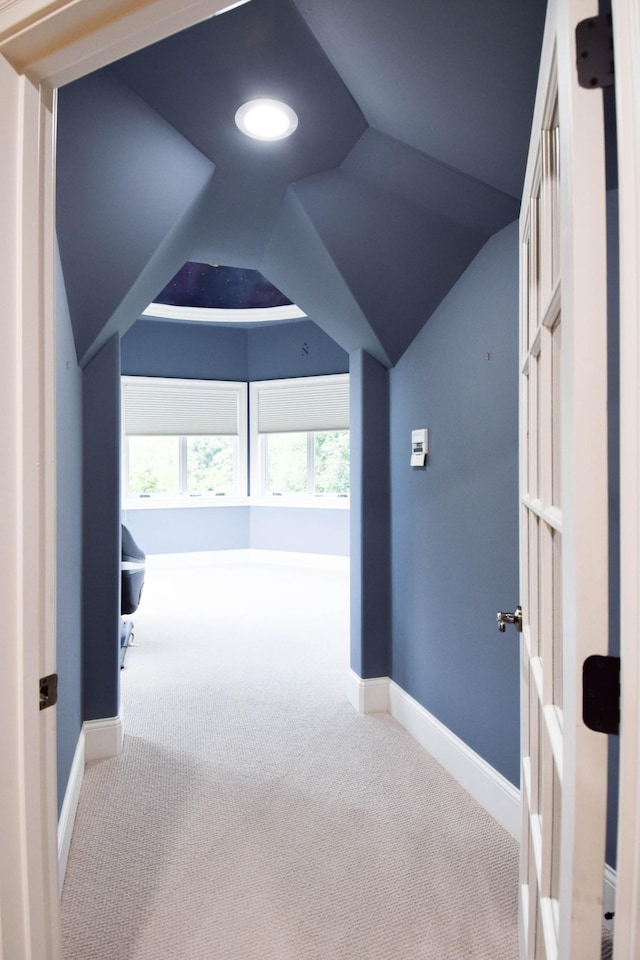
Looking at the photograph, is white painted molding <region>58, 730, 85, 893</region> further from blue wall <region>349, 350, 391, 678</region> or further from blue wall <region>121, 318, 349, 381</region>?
blue wall <region>121, 318, 349, 381</region>

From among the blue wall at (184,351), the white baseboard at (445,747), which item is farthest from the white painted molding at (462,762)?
the blue wall at (184,351)

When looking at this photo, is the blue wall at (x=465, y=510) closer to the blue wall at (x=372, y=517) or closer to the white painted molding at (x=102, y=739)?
the blue wall at (x=372, y=517)

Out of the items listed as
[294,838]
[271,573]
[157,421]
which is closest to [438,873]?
[294,838]

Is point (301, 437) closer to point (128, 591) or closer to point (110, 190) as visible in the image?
point (128, 591)

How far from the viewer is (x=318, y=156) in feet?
6.73

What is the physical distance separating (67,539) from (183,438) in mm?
5077

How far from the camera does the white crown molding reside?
20.6 ft

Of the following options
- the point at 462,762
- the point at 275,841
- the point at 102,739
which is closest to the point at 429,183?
the point at 462,762

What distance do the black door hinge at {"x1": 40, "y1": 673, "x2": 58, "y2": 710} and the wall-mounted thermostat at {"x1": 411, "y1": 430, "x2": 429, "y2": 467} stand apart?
1.87 meters

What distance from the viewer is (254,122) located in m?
1.85

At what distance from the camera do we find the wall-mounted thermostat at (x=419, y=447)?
2.54m

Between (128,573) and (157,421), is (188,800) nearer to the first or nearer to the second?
(128,573)

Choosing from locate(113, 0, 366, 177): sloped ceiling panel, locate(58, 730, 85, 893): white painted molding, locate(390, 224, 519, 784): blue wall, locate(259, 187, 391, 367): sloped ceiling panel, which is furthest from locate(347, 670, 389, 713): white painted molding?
locate(113, 0, 366, 177): sloped ceiling panel

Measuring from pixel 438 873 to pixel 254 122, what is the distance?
7.85 ft
